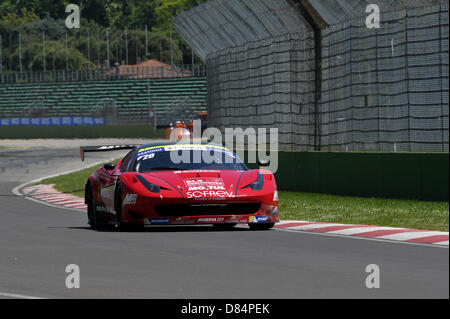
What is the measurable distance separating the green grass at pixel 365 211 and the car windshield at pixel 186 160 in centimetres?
216

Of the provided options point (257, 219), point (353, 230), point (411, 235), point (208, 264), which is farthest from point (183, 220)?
point (208, 264)

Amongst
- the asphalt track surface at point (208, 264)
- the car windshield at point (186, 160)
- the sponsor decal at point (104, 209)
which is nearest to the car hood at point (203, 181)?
the car windshield at point (186, 160)

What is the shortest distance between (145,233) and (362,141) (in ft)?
22.5

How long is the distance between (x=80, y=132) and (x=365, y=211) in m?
52.9

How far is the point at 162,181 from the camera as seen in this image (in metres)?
13.3

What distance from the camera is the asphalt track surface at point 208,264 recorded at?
315 inches

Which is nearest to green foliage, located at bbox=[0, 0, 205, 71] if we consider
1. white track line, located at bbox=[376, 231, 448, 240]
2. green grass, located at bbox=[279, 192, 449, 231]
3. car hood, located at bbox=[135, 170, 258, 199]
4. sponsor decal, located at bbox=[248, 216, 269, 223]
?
green grass, located at bbox=[279, 192, 449, 231]

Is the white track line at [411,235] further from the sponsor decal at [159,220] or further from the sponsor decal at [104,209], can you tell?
the sponsor decal at [104,209]

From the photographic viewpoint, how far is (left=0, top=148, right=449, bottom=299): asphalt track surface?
7996 mm

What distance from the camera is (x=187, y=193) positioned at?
43.0ft

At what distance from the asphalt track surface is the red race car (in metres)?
0.23

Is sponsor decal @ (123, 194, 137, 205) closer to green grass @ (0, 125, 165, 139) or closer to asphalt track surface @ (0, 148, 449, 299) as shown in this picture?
asphalt track surface @ (0, 148, 449, 299)

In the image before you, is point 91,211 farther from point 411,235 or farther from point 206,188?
point 411,235

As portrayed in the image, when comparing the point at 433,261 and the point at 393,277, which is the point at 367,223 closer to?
the point at 433,261
